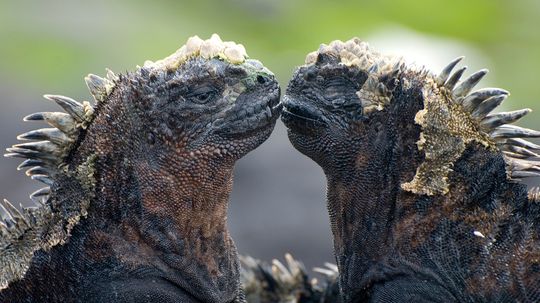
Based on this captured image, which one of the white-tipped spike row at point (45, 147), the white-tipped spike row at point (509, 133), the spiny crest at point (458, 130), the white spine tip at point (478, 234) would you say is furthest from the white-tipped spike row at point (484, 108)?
the white-tipped spike row at point (45, 147)

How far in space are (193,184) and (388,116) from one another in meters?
1.23

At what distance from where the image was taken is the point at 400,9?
2303 cm

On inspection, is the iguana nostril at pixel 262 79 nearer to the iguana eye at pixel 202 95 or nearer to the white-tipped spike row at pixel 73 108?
the iguana eye at pixel 202 95

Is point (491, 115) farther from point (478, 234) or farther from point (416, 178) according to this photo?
point (478, 234)

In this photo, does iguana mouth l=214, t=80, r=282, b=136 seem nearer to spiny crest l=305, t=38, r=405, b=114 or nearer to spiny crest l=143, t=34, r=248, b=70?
spiny crest l=143, t=34, r=248, b=70

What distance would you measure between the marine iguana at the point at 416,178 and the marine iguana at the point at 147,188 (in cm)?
44

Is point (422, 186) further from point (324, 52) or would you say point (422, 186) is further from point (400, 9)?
point (400, 9)

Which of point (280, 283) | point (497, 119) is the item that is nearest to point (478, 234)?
point (497, 119)

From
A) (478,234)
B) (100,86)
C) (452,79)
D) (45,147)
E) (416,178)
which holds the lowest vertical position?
(478,234)

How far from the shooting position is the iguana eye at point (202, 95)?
598 centimetres

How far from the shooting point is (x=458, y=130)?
20.0ft

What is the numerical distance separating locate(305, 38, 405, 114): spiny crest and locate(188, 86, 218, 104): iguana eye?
78cm

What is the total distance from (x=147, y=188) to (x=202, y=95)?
24.7 inches

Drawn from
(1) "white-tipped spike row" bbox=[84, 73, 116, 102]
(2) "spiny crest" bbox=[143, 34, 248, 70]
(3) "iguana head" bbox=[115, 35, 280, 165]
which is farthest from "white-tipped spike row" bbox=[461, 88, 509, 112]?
(1) "white-tipped spike row" bbox=[84, 73, 116, 102]
